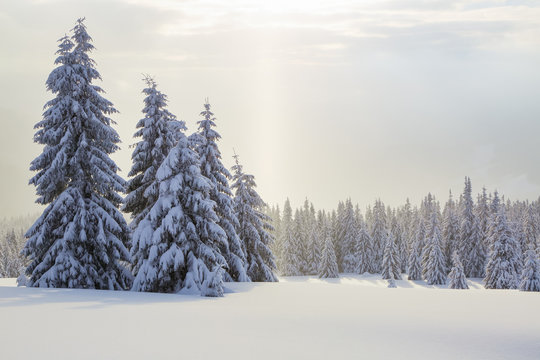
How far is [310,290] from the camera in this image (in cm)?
1877

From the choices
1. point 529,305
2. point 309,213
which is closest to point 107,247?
point 529,305

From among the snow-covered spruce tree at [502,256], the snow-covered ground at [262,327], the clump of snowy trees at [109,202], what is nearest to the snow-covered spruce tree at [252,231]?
the clump of snowy trees at [109,202]

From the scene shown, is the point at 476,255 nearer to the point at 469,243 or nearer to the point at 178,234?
the point at 469,243

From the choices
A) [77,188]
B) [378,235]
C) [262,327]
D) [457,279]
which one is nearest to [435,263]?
[457,279]

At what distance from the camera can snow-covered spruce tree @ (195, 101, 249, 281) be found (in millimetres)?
26531

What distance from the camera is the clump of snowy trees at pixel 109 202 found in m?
18.5

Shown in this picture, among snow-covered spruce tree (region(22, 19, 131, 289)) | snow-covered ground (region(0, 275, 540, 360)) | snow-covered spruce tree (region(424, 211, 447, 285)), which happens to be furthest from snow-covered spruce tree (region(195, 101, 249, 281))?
snow-covered spruce tree (region(424, 211, 447, 285))

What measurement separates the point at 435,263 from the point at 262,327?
6644 centimetres

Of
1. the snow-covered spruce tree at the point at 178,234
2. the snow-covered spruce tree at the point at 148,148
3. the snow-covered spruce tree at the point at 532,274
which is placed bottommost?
the snow-covered spruce tree at the point at 532,274

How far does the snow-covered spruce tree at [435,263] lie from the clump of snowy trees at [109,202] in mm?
53549

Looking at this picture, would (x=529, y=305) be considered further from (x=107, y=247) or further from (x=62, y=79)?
(x=62, y=79)

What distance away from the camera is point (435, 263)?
69812 millimetres

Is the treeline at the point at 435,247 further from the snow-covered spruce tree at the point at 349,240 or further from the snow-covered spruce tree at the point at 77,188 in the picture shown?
the snow-covered spruce tree at the point at 77,188

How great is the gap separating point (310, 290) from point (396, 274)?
6405 cm
